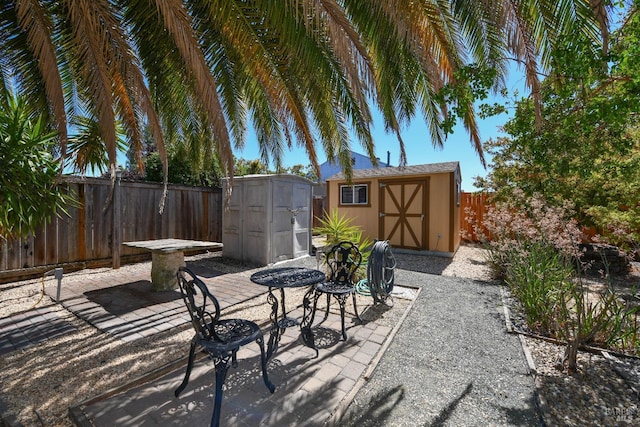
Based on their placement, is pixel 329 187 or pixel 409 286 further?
pixel 329 187

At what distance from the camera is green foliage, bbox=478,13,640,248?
7.41 ft

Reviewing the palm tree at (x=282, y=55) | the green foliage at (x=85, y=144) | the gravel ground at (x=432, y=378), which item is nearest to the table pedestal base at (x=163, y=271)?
the gravel ground at (x=432, y=378)

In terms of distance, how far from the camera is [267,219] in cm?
675

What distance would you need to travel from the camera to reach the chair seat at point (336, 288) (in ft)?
10.2

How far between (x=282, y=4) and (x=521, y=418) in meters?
3.78

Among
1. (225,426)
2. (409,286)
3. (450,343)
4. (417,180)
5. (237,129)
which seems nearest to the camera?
(225,426)

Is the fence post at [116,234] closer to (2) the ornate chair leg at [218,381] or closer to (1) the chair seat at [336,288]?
(1) the chair seat at [336,288]

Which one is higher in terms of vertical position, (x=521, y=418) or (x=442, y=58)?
(x=442, y=58)

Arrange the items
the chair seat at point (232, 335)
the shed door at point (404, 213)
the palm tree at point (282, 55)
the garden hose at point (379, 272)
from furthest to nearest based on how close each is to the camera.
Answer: the shed door at point (404, 213) < the garden hose at point (379, 272) < the palm tree at point (282, 55) < the chair seat at point (232, 335)

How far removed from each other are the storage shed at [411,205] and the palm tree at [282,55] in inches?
169

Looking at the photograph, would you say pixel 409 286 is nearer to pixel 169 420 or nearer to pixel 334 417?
pixel 334 417

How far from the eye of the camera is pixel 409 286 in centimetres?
529

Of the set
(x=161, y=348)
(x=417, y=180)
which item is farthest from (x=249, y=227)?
(x=417, y=180)

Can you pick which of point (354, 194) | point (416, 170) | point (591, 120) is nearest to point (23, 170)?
point (591, 120)
